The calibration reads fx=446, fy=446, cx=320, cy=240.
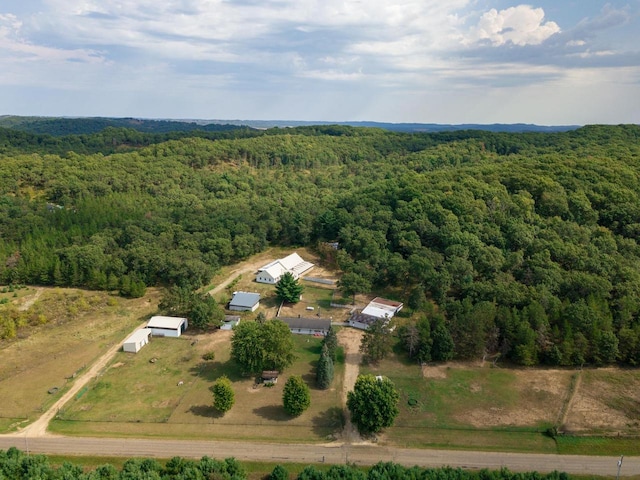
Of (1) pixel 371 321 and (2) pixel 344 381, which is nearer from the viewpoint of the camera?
(2) pixel 344 381

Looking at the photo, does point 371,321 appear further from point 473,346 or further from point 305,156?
point 305,156

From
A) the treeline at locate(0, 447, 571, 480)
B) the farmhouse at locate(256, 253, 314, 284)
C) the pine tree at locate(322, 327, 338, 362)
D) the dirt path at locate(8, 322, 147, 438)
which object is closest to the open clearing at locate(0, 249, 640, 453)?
the dirt path at locate(8, 322, 147, 438)

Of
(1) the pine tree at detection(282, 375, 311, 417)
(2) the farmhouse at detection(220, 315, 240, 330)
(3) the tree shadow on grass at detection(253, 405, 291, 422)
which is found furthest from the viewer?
(2) the farmhouse at detection(220, 315, 240, 330)

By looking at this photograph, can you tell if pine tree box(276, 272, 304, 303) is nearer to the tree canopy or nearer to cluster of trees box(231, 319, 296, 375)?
cluster of trees box(231, 319, 296, 375)

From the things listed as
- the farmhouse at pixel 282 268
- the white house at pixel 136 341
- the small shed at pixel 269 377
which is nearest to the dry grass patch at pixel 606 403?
the small shed at pixel 269 377

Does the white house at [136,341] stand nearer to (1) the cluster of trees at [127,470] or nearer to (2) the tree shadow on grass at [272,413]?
(2) the tree shadow on grass at [272,413]

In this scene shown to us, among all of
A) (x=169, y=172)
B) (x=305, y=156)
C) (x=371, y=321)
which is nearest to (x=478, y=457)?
(x=371, y=321)
